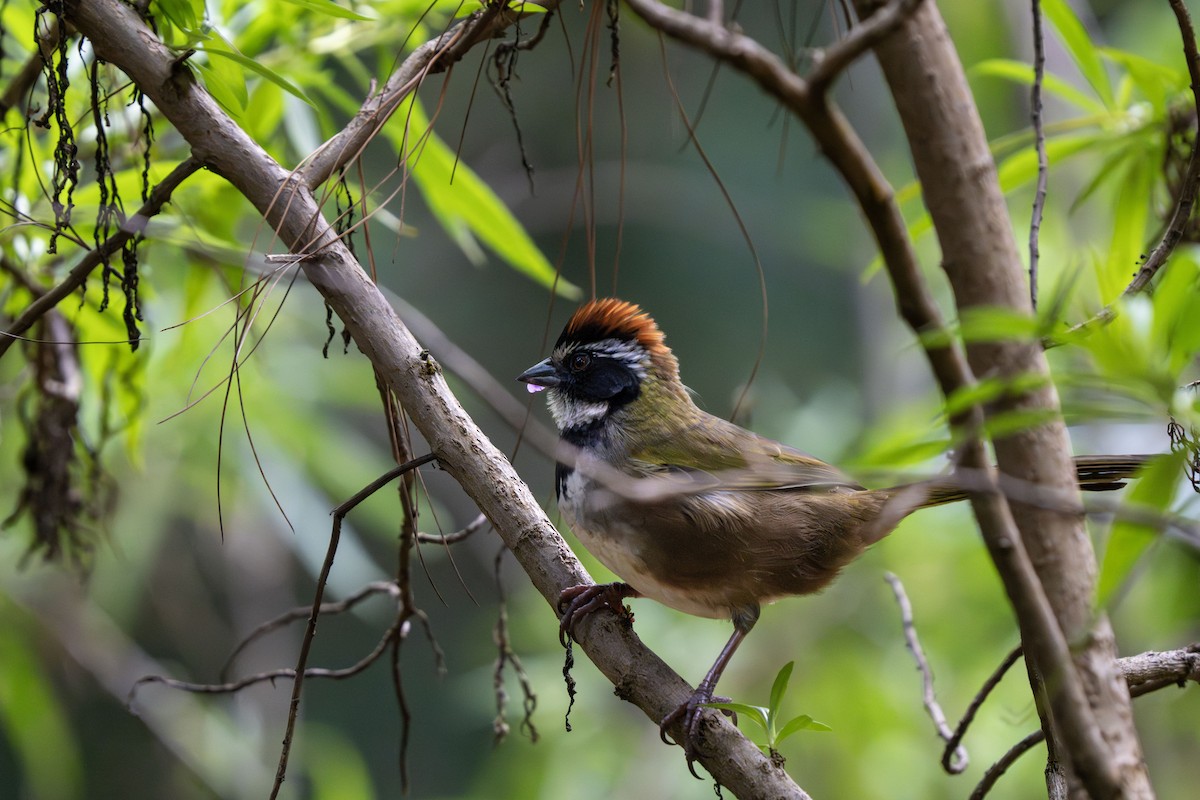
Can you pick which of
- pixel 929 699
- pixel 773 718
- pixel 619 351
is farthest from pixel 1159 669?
pixel 619 351

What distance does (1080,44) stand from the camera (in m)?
2.47

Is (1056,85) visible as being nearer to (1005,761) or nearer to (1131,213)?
(1131,213)

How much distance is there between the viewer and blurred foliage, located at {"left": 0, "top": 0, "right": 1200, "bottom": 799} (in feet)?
6.95

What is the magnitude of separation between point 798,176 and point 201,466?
787 cm

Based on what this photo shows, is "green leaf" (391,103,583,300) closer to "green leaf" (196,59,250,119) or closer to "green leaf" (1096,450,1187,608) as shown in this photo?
"green leaf" (196,59,250,119)

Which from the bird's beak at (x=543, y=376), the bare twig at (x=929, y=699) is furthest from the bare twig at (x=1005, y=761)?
the bird's beak at (x=543, y=376)

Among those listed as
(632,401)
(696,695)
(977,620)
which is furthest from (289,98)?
(977,620)

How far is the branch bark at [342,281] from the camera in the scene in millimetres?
1725

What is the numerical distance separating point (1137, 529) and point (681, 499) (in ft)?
5.61

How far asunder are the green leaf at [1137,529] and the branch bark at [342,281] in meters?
0.82

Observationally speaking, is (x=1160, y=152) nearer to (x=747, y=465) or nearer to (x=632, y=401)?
(x=747, y=465)

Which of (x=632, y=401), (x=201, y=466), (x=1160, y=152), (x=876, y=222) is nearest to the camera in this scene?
(x=876, y=222)

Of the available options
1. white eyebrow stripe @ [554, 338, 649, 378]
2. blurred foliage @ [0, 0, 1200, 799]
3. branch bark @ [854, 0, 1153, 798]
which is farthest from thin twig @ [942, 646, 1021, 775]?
white eyebrow stripe @ [554, 338, 649, 378]

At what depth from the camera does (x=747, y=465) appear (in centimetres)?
289
